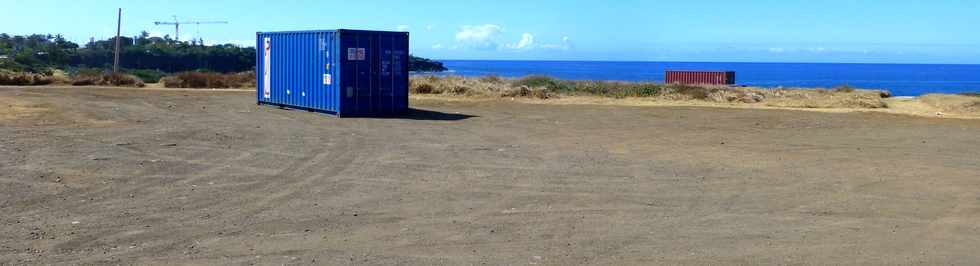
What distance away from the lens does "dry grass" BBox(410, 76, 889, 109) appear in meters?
33.9

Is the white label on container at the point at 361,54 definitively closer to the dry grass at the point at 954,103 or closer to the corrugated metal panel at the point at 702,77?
the dry grass at the point at 954,103

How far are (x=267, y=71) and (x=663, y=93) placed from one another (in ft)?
49.2

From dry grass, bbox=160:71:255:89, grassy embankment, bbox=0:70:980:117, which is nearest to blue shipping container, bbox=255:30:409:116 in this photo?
grassy embankment, bbox=0:70:980:117

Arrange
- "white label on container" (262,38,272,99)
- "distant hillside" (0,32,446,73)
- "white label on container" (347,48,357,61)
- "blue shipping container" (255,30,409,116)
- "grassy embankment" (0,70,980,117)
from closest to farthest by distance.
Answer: "white label on container" (347,48,357,61)
"blue shipping container" (255,30,409,116)
"white label on container" (262,38,272,99)
"grassy embankment" (0,70,980,117)
"distant hillside" (0,32,446,73)

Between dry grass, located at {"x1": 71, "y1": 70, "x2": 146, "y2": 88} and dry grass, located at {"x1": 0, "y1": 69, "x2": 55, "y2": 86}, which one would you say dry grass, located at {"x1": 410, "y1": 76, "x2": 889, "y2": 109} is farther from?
dry grass, located at {"x1": 0, "y1": 69, "x2": 55, "y2": 86}

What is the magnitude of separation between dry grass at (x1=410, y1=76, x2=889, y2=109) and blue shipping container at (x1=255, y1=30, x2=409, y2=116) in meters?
9.65

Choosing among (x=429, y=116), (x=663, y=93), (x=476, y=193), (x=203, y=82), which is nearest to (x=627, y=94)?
(x=663, y=93)

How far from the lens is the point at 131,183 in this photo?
12.9 m

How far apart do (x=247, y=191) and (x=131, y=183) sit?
1.70 m

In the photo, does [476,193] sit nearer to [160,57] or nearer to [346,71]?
[346,71]

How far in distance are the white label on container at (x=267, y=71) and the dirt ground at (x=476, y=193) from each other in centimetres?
682

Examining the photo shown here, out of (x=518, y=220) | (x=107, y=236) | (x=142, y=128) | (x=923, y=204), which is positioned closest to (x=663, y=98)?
(x=142, y=128)

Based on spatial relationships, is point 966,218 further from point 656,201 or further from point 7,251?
point 7,251

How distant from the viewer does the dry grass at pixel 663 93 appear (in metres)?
33.9
